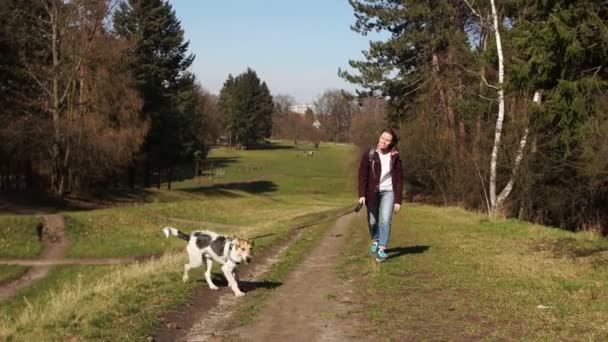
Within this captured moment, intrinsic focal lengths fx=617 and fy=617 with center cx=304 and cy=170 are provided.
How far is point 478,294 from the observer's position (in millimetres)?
8492

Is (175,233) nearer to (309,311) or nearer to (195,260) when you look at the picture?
(195,260)

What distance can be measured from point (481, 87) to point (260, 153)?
99760 millimetres

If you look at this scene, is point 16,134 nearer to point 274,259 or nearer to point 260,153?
point 274,259

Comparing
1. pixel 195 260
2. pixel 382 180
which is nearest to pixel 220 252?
pixel 195 260

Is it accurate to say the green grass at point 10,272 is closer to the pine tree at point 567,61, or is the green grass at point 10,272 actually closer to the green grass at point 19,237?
the green grass at point 19,237

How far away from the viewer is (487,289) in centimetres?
878

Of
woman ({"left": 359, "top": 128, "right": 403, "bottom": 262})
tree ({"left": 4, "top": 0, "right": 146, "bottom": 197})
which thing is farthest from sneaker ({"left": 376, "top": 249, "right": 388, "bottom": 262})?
tree ({"left": 4, "top": 0, "right": 146, "bottom": 197})

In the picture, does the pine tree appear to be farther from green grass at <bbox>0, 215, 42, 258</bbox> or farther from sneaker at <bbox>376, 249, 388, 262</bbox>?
green grass at <bbox>0, 215, 42, 258</bbox>

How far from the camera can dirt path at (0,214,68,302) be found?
1900 centimetres

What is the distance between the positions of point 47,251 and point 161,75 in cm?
3381

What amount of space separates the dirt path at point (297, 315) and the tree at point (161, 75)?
43.4 meters

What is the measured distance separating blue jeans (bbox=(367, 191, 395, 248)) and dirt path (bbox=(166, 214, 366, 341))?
1180 mm

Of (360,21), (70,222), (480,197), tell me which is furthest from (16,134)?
(480,197)

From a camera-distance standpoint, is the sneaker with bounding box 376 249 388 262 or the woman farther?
the sneaker with bounding box 376 249 388 262
